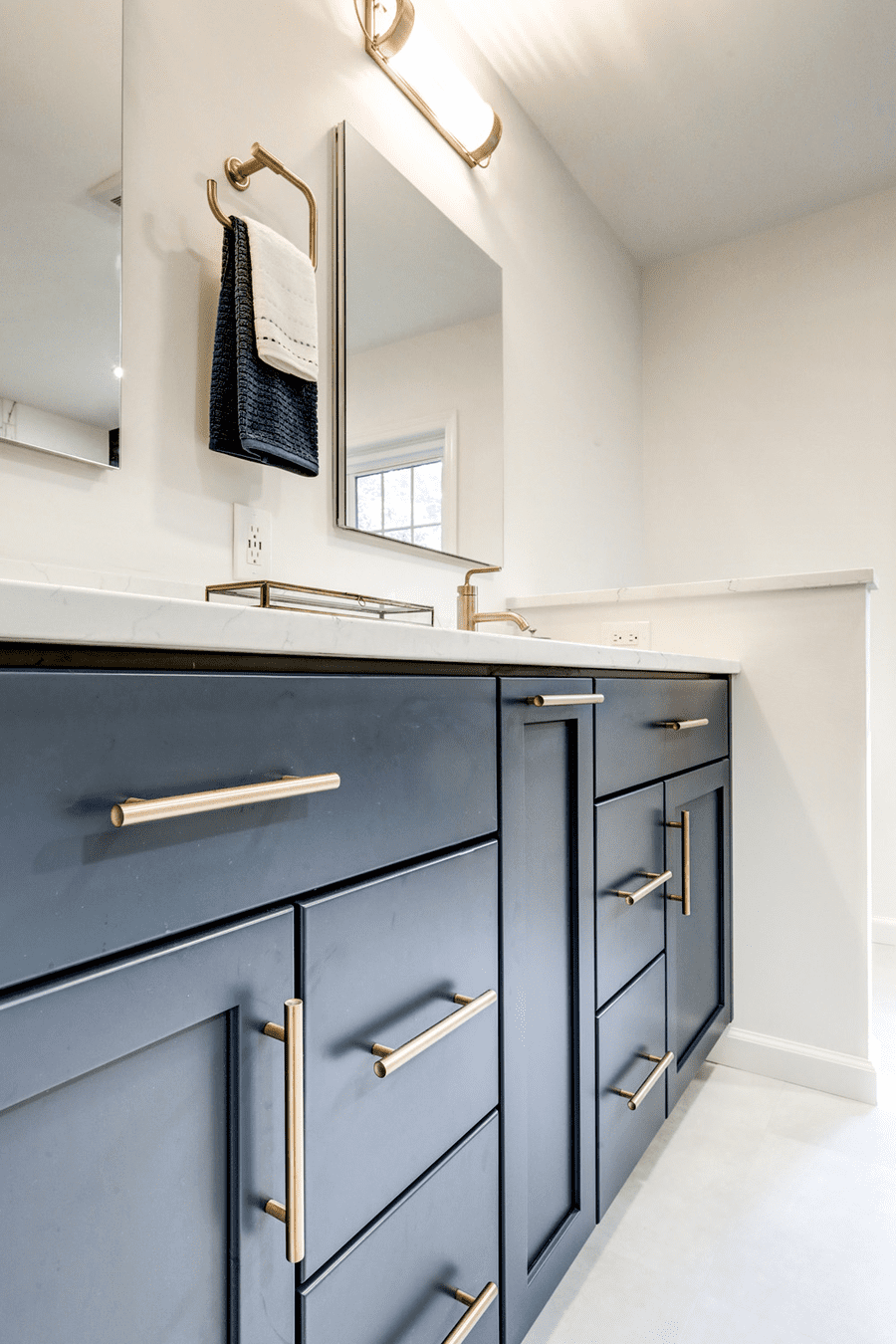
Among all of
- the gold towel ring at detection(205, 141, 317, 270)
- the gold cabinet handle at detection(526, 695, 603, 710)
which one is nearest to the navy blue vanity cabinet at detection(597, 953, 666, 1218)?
the gold cabinet handle at detection(526, 695, 603, 710)

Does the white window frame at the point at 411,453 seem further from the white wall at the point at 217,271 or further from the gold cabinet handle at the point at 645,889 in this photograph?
the gold cabinet handle at the point at 645,889

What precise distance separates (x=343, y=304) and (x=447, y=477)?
17.8 inches

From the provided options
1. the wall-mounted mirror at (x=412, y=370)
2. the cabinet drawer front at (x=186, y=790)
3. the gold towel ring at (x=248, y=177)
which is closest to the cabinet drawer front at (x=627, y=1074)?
the cabinet drawer front at (x=186, y=790)

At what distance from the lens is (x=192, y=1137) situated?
479 mm

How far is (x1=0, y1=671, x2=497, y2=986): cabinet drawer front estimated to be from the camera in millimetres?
396

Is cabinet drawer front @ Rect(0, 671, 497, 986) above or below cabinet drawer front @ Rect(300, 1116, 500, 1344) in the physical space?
above

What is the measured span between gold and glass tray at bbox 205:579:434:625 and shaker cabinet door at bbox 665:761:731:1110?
0.60 metres

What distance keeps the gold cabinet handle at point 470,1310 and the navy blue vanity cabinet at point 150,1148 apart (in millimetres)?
256

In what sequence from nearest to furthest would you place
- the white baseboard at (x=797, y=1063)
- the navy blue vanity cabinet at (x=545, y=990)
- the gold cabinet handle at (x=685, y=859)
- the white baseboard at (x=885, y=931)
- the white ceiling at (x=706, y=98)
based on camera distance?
the navy blue vanity cabinet at (x=545, y=990) → the gold cabinet handle at (x=685, y=859) → the white baseboard at (x=797, y=1063) → the white ceiling at (x=706, y=98) → the white baseboard at (x=885, y=931)

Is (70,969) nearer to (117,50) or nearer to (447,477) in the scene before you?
(117,50)

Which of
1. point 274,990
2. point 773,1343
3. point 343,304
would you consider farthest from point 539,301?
point 773,1343

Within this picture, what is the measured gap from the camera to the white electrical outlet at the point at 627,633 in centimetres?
187

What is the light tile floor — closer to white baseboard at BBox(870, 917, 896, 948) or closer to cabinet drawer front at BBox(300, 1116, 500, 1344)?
cabinet drawer front at BBox(300, 1116, 500, 1344)

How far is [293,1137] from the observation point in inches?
20.3
